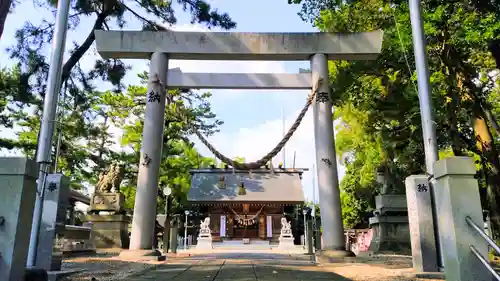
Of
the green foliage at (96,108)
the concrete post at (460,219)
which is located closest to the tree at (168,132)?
the green foliage at (96,108)

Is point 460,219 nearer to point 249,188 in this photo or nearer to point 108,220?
point 108,220

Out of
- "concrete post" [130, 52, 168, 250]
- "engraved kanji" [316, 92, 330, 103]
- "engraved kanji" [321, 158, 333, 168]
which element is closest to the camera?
"concrete post" [130, 52, 168, 250]

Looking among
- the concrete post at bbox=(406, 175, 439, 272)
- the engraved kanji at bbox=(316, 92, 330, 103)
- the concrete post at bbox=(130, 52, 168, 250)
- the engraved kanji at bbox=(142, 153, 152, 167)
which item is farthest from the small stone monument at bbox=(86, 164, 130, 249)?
the concrete post at bbox=(406, 175, 439, 272)

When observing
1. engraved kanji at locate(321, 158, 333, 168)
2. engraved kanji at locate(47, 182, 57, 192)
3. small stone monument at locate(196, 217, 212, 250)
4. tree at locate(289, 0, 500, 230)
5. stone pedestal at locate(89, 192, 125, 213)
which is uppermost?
tree at locate(289, 0, 500, 230)

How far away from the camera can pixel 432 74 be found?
10.5m

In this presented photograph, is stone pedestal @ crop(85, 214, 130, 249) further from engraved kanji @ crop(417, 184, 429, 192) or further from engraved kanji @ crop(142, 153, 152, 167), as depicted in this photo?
engraved kanji @ crop(417, 184, 429, 192)

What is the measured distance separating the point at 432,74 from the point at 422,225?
6687 mm

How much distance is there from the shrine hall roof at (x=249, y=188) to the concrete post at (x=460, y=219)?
2076 centimetres

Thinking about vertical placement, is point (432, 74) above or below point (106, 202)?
above

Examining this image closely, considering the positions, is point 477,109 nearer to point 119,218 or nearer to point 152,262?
point 152,262

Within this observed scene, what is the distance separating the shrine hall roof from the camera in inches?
955

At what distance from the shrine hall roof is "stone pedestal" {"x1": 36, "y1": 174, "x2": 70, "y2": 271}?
61.5 feet

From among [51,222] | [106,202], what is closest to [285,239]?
[106,202]

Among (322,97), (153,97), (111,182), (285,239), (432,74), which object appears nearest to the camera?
(322,97)
